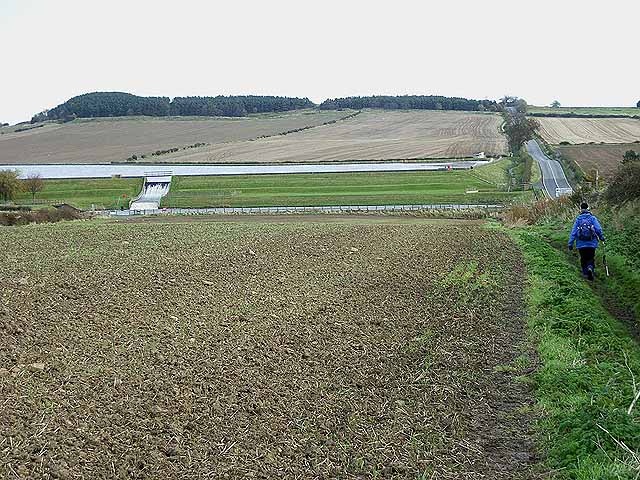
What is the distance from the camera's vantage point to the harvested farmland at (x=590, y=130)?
99.3 m

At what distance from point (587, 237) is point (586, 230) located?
0.24 m

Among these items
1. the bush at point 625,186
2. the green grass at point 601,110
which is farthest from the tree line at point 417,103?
the bush at point 625,186

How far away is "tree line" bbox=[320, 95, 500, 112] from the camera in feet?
602

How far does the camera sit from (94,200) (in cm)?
6347

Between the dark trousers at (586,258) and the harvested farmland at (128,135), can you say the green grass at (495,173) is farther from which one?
the dark trousers at (586,258)

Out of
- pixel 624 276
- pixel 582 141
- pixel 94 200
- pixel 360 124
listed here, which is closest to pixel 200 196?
pixel 94 200

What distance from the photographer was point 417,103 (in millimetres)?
187625

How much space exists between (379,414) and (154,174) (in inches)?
2731

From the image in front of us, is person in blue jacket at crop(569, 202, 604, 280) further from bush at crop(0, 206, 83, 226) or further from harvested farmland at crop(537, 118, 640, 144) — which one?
harvested farmland at crop(537, 118, 640, 144)

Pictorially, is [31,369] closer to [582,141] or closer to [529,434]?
[529,434]

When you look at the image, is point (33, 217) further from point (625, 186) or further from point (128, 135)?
point (128, 135)

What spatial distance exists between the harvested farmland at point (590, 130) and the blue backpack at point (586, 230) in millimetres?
82489

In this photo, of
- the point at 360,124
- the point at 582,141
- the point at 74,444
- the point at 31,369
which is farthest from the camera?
the point at 360,124

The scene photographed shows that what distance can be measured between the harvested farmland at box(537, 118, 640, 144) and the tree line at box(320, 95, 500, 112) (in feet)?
159
